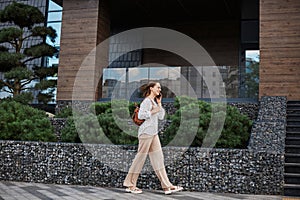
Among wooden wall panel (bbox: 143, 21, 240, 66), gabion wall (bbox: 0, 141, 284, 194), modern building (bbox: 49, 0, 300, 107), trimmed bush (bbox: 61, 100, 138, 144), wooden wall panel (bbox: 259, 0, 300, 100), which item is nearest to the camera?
gabion wall (bbox: 0, 141, 284, 194)

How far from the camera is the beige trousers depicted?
17.6 ft

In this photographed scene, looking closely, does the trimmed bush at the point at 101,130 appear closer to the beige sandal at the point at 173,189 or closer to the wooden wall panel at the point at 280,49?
the beige sandal at the point at 173,189

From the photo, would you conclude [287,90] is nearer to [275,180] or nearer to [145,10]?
[275,180]

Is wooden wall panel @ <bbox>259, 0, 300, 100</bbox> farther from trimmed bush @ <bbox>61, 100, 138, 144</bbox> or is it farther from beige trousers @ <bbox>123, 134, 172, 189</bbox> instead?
beige trousers @ <bbox>123, 134, 172, 189</bbox>

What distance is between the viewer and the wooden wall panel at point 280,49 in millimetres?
10180

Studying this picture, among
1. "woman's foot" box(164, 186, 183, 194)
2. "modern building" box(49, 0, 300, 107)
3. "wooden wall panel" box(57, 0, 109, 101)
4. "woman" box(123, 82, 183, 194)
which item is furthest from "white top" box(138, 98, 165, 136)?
"wooden wall panel" box(57, 0, 109, 101)

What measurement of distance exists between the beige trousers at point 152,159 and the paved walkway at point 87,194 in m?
0.21

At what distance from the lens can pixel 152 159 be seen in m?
5.48

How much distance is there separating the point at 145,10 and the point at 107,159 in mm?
9673

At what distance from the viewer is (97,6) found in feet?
40.9

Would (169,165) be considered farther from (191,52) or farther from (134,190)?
(191,52)

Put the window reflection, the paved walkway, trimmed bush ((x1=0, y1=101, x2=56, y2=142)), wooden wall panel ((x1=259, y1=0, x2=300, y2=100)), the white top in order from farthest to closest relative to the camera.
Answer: the window reflection → wooden wall panel ((x1=259, y1=0, x2=300, y2=100)) → trimmed bush ((x1=0, y1=101, x2=56, y2=142)) → the white top → the paved walkway

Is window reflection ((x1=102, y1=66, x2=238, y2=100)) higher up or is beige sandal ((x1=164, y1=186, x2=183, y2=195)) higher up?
window reflection ((x1=102, y1=66, x2=238, y2=100))

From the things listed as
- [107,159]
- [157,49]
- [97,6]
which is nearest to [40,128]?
[107,159]
